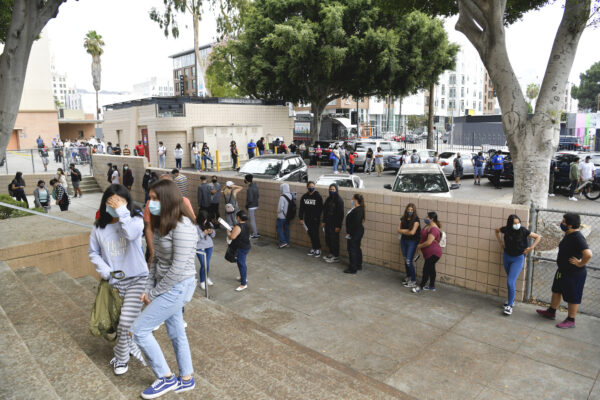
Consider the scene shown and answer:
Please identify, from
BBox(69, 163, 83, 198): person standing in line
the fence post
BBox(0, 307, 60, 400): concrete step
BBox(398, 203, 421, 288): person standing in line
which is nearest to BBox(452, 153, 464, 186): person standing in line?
BBox(398, 203, 421, 288): person standing in line

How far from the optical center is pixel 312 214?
990 cm

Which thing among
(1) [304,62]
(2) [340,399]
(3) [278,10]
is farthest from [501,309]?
(3) [278,10]

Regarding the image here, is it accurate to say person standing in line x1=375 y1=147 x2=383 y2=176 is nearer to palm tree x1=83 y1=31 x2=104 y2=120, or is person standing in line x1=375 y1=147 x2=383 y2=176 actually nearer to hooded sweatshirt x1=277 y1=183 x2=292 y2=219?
hooded sweatshirt x1=277 y1=183 x2=292 y2=219

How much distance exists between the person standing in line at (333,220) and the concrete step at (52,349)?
218 inches

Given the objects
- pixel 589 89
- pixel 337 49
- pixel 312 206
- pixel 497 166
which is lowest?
pixel 312 206

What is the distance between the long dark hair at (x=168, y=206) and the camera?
3.62 meters

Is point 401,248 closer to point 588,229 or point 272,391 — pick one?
point 272,391

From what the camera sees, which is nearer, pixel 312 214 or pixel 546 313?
pixel 546 313

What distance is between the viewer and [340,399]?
4027 millimetres

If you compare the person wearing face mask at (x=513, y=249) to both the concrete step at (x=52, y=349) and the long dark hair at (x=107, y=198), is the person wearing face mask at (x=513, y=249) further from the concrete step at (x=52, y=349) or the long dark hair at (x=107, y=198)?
the concrete step at (x=52, y=349)

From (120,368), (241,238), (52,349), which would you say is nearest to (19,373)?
(52,349)

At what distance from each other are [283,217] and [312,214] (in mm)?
949

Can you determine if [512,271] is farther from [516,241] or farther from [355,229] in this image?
[355,229]

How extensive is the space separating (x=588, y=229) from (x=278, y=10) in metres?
24.1
